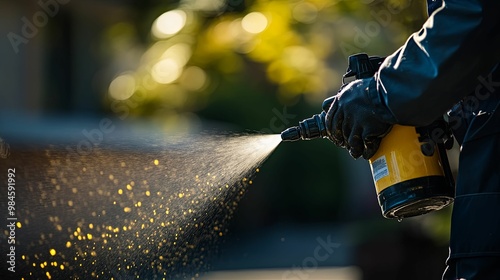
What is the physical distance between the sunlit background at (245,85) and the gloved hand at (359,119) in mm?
1998

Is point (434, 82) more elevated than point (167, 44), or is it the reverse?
point (167, 44)

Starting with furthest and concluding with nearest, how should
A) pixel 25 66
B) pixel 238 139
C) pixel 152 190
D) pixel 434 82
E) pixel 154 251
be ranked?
1. pixel 25 66
2. pixel 238 139
3. pixel 152 190
4. pixel 154 251
5. pixel 434 82

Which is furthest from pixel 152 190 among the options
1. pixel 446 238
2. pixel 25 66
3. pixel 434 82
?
pixel 25 66

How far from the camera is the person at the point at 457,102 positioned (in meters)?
→ 2.36

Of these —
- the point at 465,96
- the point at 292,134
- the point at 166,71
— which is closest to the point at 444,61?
the point at 465,96

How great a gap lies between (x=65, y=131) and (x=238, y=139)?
664 cm

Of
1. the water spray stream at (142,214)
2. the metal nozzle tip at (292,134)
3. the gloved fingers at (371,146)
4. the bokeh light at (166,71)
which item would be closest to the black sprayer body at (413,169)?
the gloved fingers at (371,146)

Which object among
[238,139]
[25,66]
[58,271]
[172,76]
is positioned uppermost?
[25,66]

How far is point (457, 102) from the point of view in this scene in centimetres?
244

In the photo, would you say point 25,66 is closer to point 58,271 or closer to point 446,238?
point 446,238

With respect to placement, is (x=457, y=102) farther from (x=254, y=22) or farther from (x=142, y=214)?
(x=254, y=22)

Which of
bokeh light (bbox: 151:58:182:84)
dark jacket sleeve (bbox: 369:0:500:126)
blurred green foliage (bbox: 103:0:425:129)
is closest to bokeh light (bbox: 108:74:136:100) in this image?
blurred green foliage (bbox: 103:0:425:129)

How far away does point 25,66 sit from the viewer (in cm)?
1109

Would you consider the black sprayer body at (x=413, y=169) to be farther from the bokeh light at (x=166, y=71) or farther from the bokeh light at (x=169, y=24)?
the bokeh light at (x=169, y=24)
